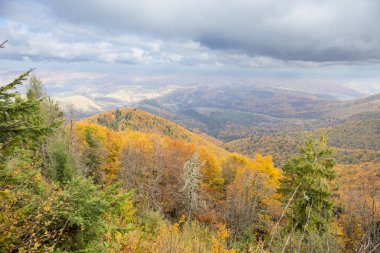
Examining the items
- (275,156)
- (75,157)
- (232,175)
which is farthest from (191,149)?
(275,156)

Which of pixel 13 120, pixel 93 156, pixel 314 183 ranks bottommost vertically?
pixel 93 156

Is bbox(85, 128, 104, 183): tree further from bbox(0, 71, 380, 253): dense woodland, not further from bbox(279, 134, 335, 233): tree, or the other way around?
bbox(279, 134, 335, 233): tree

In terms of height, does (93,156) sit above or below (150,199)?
above

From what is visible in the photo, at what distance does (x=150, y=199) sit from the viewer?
38812 millimetres

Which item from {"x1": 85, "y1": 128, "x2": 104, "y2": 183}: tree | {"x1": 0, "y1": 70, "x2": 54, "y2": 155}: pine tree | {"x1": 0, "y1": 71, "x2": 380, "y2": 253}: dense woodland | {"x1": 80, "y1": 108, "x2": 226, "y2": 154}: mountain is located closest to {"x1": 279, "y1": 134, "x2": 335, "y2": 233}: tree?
{"x1": 0, "y1": 71, "x2": 380, "y2": 253}: dense woodland

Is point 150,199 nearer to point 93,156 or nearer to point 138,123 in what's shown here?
point 93,156

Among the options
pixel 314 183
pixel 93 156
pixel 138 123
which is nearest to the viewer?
pixel 314 183

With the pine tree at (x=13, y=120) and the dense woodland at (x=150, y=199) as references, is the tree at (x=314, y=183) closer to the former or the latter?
the dense woodland at (x=150, y=199)

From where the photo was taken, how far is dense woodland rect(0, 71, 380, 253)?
671 cm

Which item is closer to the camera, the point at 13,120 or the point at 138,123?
the point at 13,120

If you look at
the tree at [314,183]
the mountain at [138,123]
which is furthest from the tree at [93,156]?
the mountain at [138,123]

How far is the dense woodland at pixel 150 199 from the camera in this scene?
22.0ft

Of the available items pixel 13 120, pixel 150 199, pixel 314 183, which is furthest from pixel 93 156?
pixel 13 120

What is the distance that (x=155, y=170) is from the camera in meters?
46.5
